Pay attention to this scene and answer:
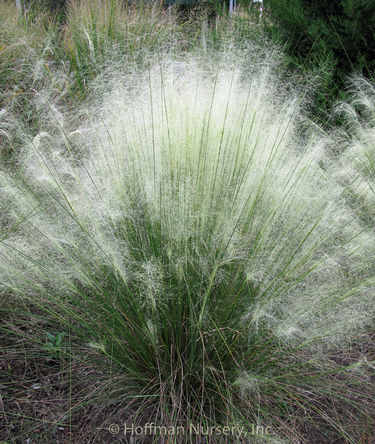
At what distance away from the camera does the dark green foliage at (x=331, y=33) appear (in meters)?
2.91

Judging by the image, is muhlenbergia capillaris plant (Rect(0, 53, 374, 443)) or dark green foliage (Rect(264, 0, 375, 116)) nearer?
muhlenbergia capillaris plant (Rect(0, 53, 374, 443))

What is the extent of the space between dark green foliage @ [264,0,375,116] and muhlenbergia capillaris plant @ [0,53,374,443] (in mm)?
1654

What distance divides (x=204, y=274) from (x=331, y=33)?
2533mm

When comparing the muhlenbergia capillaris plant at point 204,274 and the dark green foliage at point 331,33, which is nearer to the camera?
the muhlenbergia capillaris plant at point 204,274

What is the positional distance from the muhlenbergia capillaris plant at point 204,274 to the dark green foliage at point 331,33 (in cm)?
A: 165

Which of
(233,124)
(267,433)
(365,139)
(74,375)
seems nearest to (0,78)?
(233,124)

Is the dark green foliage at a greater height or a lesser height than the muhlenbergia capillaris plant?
greater

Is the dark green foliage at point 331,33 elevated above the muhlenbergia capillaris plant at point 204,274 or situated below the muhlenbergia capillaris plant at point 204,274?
above

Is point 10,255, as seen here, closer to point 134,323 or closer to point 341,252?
point 134,323

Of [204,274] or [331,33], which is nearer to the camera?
[204,274]

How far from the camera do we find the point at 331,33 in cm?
301

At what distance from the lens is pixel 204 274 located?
1.39 m

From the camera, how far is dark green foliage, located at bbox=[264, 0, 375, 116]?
291 centimetres

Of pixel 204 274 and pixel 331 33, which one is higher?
pixel 331 33
